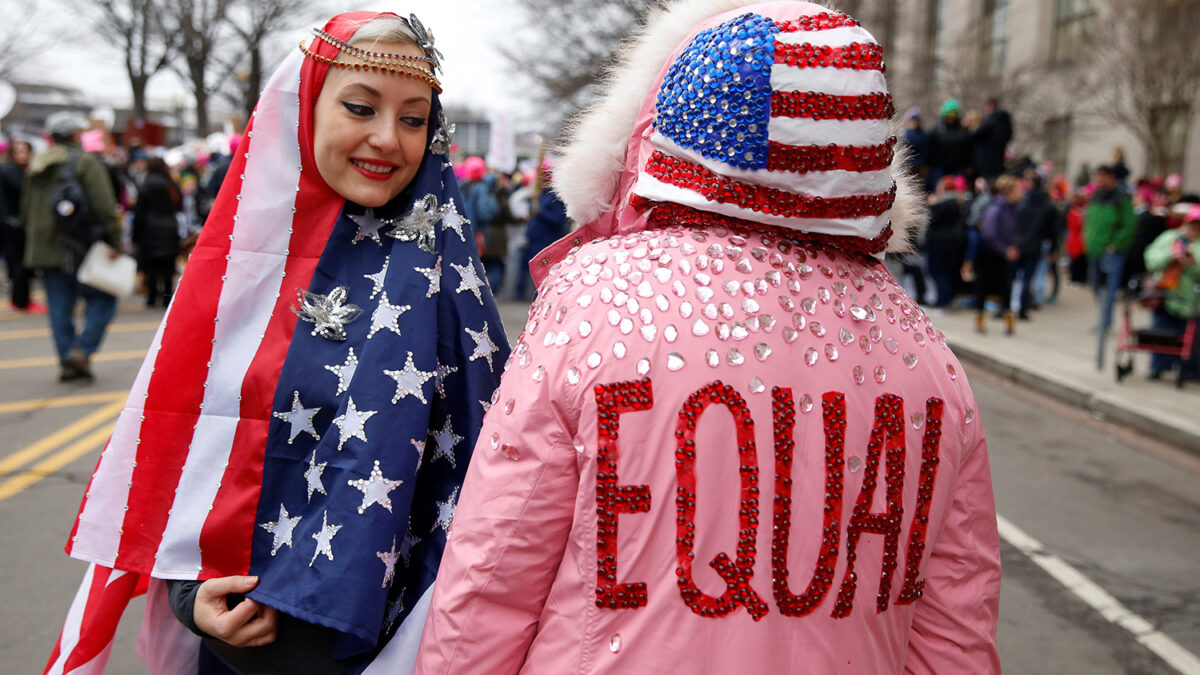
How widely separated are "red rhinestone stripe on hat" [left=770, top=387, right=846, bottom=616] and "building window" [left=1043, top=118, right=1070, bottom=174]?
25.4 meters

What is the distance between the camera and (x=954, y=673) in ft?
4.88

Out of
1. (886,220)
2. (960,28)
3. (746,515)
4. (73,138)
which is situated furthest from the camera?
(960,28)

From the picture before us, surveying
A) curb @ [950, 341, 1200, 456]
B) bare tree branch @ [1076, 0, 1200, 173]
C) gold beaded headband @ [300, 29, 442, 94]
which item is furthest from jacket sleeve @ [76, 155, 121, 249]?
bare tree branch @ [1076, 0, 1200, 173]

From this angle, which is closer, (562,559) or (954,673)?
(562,559)

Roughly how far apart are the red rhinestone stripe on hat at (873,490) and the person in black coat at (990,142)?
14.7 meters

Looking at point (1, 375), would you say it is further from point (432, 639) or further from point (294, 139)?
point (432, 639)

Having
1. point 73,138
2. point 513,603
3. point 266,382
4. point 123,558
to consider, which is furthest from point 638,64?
point 73,138

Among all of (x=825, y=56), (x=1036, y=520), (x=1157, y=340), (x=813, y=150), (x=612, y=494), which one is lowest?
(x=1036, y=520)

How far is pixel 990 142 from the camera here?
1479 cm

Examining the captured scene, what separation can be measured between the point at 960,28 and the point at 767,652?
3268cm

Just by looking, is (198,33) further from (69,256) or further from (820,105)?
(820,105)

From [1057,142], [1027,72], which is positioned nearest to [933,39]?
[1027,72]

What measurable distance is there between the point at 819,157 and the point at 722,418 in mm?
369

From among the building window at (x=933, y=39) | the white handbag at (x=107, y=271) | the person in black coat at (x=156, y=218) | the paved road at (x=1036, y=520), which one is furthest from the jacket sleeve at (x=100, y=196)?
the building window at (x=933, y=39)
